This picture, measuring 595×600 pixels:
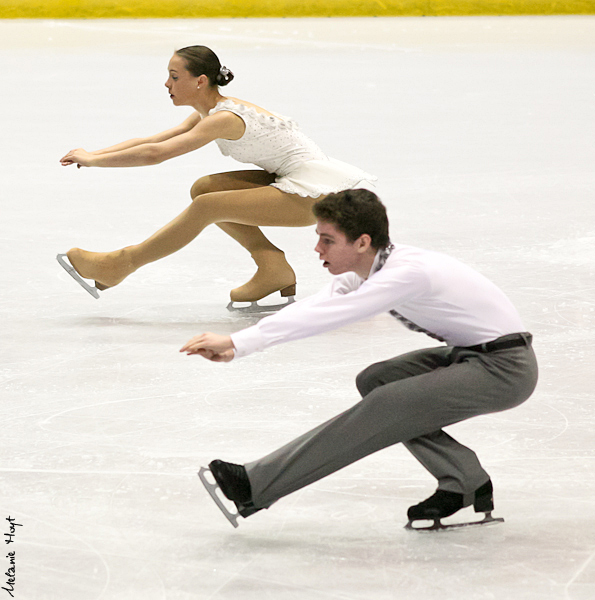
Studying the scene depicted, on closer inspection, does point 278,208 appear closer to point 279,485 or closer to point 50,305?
point 50,305

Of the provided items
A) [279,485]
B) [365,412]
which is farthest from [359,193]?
[279,485]

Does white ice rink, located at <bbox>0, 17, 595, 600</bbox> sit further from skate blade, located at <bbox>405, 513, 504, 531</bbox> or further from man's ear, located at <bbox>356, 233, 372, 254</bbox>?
man's ear, located at <bbox>356, 233, 372, 254</bbox>

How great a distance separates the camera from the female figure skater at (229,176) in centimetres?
404

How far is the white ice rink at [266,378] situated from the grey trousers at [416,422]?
0.52ft

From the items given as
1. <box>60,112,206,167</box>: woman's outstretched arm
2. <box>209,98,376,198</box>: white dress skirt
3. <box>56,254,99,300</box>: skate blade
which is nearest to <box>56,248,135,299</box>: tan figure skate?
<box>56,254,99,300</box>: skate blade

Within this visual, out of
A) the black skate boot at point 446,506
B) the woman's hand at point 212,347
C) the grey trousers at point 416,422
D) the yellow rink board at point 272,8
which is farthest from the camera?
the yellow rink board at point 272,8

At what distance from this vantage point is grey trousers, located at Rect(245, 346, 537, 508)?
236 cm

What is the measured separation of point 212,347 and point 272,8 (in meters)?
13.6

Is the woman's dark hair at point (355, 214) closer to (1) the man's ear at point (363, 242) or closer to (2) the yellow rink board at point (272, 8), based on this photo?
(1) the man's ear at point (363, 242)

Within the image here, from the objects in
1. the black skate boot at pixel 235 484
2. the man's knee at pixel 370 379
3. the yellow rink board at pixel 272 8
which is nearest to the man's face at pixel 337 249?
the man's knee at pixel 370 379

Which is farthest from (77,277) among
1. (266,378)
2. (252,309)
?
(266,378)

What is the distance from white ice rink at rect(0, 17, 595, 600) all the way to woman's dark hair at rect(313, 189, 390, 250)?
69cm

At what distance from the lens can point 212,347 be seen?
2262 mm

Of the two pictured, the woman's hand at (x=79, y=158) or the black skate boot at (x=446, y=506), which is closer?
the black skate boot at (x=446, y=506)
